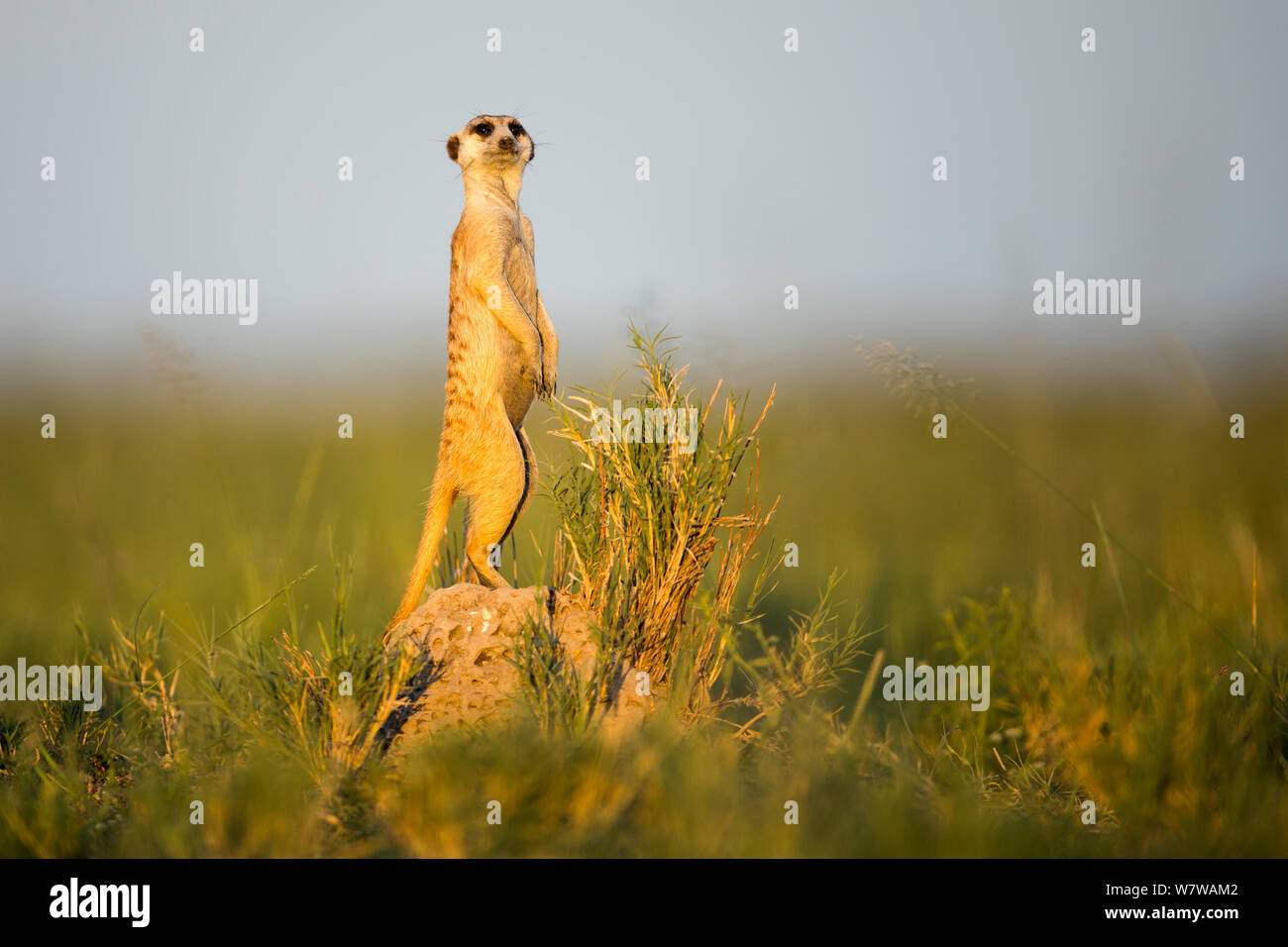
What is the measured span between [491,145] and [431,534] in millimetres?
1959

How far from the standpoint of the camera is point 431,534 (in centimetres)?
457

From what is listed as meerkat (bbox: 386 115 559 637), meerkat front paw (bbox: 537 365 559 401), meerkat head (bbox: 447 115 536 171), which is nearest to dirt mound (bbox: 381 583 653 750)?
meerkat (bbox: 386 115 559 637)

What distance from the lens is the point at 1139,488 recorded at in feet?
28.1

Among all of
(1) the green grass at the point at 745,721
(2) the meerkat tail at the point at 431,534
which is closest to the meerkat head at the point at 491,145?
(1) the green grass at the point at 745,721

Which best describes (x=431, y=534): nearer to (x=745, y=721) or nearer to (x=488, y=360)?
(x=488, y=360)

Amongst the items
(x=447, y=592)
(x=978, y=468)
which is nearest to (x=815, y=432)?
(x=447, y=592)

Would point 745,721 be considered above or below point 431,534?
→ below

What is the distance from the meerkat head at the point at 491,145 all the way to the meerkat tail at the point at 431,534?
1.63m

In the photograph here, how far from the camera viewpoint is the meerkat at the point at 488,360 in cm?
447

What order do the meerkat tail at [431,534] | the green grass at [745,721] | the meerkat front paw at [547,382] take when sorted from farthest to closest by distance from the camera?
the meerkat front paw at [547,382] → the meerkat tail at [431,534] → the green grass at [745,721]

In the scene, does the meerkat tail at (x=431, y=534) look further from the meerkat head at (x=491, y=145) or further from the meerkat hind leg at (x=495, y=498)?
the meerkat head at (x=491, y=145)

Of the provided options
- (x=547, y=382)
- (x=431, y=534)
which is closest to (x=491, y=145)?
(x=547, y=382)

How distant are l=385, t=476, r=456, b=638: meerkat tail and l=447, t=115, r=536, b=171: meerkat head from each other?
5.35 ft

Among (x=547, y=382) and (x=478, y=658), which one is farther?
(x=547, y=382)
